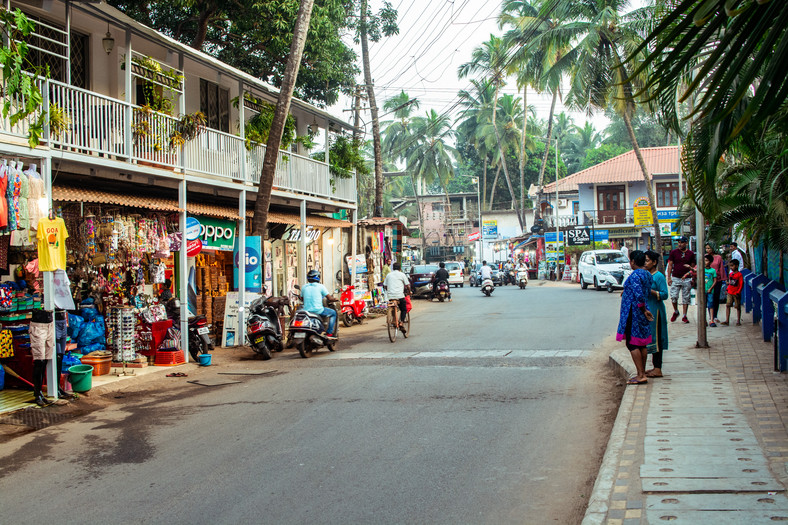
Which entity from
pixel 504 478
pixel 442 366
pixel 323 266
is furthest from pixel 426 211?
pixel 504 478

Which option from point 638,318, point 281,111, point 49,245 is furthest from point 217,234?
point 638,318

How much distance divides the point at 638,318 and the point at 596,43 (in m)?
25.4

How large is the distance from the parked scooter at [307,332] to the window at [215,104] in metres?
6.62

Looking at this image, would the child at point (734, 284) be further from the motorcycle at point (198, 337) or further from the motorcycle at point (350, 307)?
the motorcycle at point (198, 337)

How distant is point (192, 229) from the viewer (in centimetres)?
1377

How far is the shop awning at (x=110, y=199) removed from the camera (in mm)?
11109

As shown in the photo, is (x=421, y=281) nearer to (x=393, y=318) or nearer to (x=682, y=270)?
(x=393, y=318)

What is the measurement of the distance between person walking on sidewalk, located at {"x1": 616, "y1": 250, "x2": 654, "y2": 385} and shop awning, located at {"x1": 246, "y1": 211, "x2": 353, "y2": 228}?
1098 centimetres

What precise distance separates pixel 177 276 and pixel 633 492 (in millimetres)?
12698

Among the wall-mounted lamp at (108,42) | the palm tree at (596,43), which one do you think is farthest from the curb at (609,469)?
the palm tree at (596,43)

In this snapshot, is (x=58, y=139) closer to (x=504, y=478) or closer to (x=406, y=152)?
(x=504, y=478)

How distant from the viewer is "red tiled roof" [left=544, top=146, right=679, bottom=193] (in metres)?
48.4

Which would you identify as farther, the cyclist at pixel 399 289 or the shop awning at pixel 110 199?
the cyclist at pixel 399 289

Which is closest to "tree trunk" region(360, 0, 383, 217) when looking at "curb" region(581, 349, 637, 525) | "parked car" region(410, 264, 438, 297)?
"parked car" region(410, 264, 438, 297)
